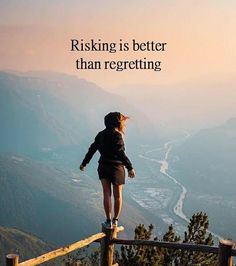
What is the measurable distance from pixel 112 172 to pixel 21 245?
140 metres

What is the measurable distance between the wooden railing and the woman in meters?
0.23

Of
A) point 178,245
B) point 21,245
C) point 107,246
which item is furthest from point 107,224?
point 21,245

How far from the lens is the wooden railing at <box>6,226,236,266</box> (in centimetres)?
538

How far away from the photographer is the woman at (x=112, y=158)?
7.07 m

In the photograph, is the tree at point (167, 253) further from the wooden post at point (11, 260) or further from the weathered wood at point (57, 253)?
the wooden post at point (11, 260)

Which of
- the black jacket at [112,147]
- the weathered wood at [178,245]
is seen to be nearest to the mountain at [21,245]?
the black jacket at [112,147]

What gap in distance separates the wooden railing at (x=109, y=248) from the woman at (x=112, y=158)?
235 mm

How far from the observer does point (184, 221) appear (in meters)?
189

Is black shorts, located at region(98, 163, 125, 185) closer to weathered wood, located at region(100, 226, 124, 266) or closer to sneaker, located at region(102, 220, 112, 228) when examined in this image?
sneaker, located at region(102, 220, 112, 228)

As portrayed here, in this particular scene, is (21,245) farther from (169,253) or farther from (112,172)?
(112,172)

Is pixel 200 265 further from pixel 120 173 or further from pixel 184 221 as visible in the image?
pixel 184 221

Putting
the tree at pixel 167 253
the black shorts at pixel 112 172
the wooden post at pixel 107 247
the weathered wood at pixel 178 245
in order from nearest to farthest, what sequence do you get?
1. the weathered wood at pixel 178 245
2. the wooden post at pixel 107 247
3. the black shorts at pixel 112 172
4. the tree at pixel 167 253

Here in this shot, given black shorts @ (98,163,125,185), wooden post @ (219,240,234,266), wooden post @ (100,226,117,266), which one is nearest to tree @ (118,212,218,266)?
wooden post @ (100,226,117,266)

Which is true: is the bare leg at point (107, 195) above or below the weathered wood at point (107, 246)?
above
